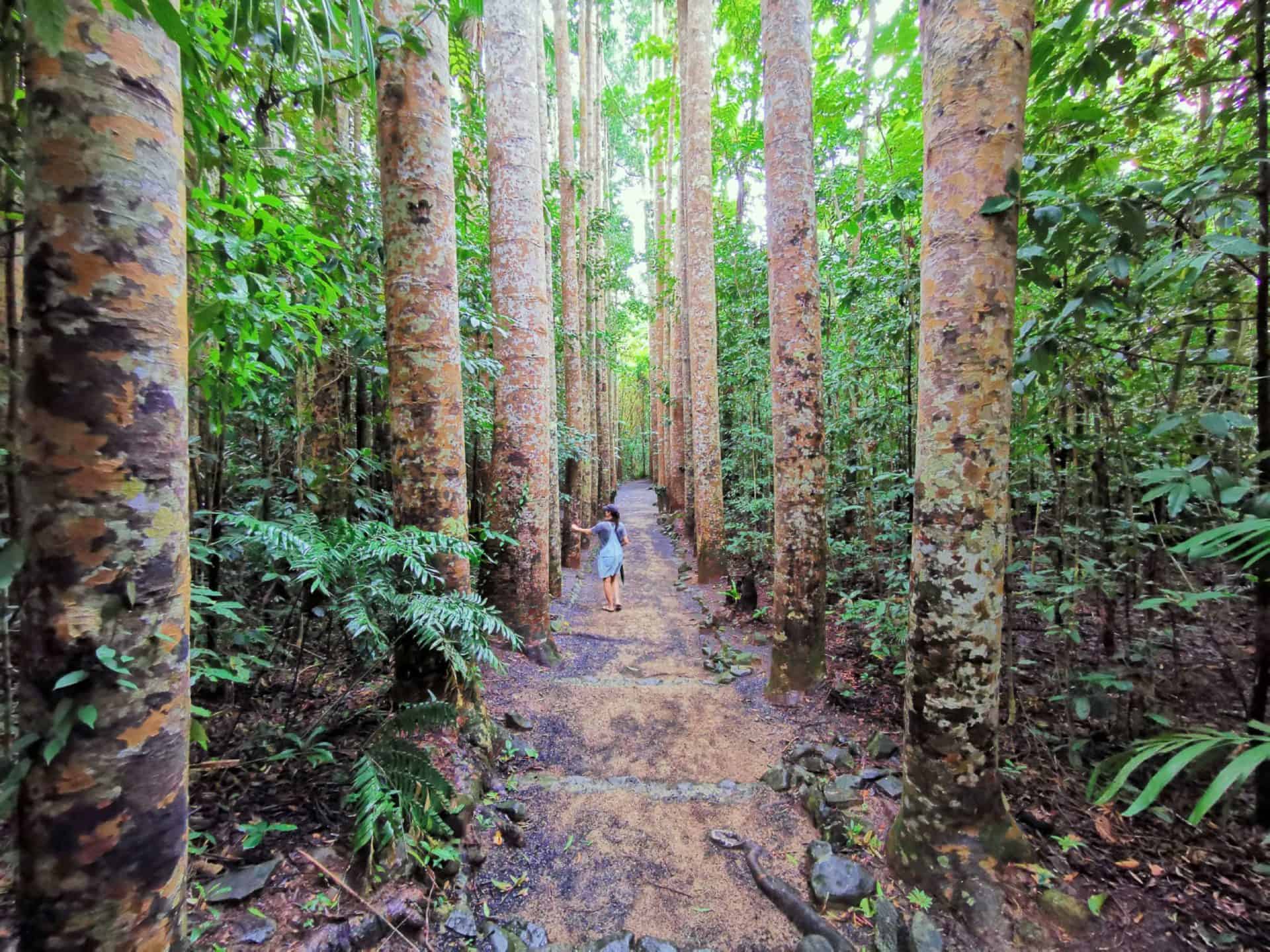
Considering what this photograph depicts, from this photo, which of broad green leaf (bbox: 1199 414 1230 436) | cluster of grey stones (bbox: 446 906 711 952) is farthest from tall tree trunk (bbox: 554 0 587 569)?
broad green leaf (bbox: 1199 414 1230 436)

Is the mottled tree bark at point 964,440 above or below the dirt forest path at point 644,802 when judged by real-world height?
above

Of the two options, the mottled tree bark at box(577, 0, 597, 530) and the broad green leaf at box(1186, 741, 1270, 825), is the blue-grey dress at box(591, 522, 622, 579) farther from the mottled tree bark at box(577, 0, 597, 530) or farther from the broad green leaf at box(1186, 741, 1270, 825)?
the broad green leaf at box(1186, 741, 1270, 825)

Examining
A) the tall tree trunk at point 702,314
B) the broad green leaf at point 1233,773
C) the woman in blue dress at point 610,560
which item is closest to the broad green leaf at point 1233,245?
the broad green leaf at point 1233,773

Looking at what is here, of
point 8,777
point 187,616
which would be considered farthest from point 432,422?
point 8,777

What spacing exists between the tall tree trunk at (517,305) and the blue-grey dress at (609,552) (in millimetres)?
2259

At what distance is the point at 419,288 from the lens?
10.5ft

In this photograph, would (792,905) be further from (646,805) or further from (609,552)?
(609,552)

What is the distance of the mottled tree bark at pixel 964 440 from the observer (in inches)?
89.9

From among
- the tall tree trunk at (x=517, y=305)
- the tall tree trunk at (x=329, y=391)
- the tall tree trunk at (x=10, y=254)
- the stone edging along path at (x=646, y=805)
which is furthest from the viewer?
the tall tree trunk at (x=517, y=305)

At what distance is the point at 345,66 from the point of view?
12.1 ft

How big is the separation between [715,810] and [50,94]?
3995 millimetres

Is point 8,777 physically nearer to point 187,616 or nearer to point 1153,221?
point 187,616

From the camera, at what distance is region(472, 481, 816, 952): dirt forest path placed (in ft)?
8.30

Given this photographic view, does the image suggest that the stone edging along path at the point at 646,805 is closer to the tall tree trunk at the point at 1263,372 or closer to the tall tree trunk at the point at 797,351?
the tall tree trunk at the point at 797,351
